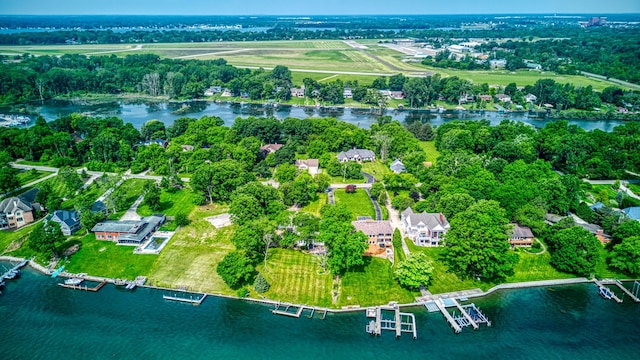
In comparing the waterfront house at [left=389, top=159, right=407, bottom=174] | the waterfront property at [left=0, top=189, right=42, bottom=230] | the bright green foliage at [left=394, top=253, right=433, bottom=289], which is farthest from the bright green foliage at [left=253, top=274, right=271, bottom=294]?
the waterfront house at [left=389, top=159, right=407, bottom=174]

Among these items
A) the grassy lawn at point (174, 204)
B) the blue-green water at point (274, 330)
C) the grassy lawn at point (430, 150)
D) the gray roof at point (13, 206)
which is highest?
the gray roof at point (13, 206)

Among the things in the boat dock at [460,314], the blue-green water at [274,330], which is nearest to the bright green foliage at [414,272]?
the boat dock at [460,314]

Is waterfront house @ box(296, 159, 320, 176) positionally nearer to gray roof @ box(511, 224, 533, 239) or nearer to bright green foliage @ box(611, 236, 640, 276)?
gray roof @ box(511, 224, 533, 239)

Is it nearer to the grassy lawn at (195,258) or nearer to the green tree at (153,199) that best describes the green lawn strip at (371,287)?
the grassy lawn at (195,258)

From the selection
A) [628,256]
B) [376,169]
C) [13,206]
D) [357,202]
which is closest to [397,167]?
[376,169]

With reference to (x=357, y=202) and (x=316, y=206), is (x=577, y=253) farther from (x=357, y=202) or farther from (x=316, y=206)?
(x=316, y=206)

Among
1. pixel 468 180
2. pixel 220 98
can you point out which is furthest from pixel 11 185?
pixel 220 98

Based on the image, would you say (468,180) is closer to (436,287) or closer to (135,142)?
(436,287)
